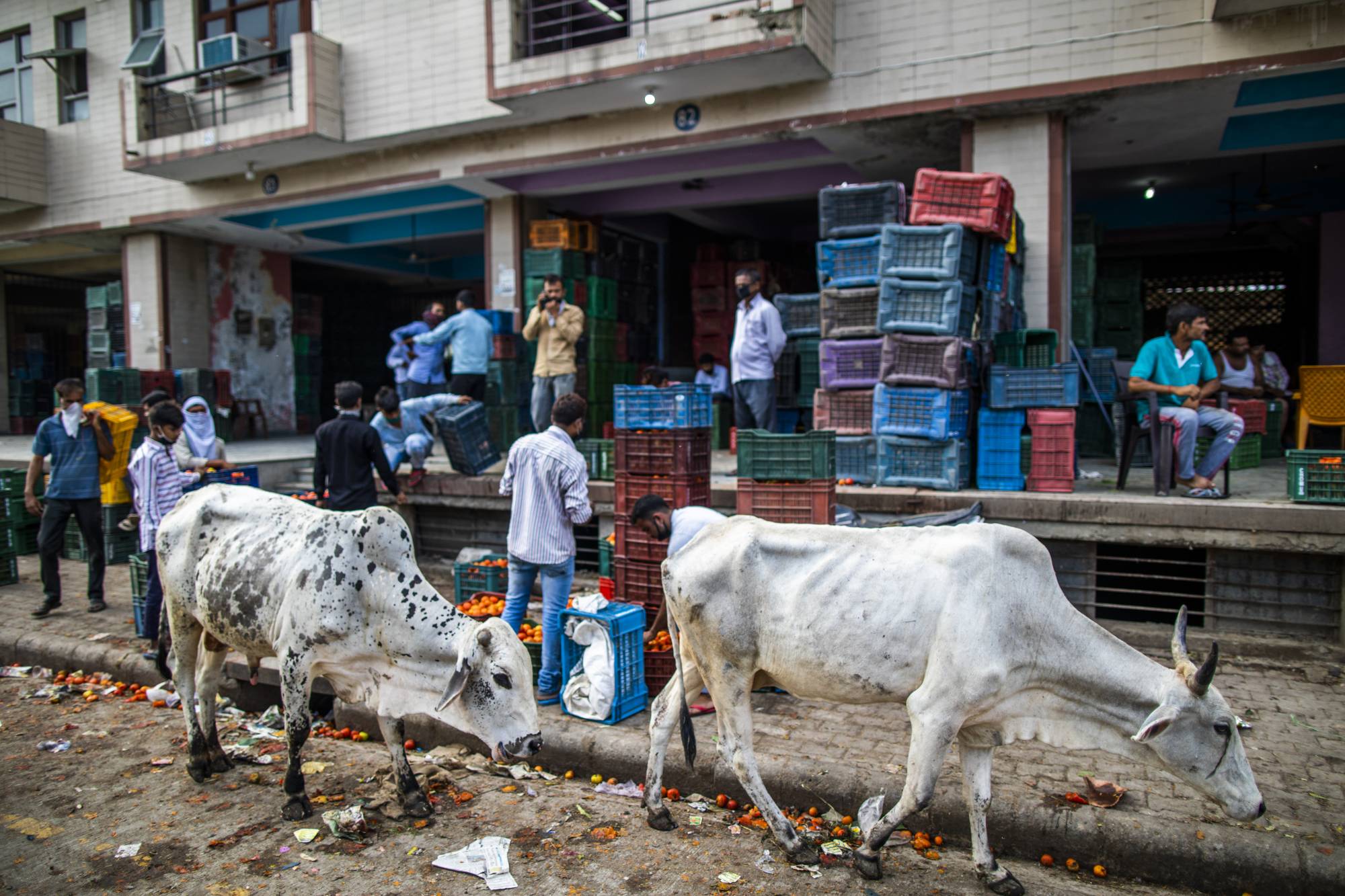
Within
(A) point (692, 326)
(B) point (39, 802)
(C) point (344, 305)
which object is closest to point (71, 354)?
(C) point (344, 305)

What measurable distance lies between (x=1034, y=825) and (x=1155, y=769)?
0.97 m

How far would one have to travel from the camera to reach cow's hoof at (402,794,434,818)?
16.0 feet

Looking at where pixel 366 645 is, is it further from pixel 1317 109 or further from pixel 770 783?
pixel 1317 109

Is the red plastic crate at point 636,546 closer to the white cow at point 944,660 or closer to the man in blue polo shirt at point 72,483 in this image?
the white cow at point 944,660

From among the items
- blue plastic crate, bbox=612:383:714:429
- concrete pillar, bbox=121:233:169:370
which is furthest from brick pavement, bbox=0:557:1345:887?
concrete pillar, bbox=121:233:169:370

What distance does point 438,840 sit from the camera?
183 inches

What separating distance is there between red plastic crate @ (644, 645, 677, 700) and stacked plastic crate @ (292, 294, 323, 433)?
16759mm

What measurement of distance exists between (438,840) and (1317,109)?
12.6 metres

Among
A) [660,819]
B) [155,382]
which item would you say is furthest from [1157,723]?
[155,382]

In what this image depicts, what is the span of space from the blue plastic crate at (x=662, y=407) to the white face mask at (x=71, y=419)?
19.0ft

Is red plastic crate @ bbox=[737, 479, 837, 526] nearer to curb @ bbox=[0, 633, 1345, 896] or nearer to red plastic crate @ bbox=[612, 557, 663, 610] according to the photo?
red plastic crate @ bbox=[612, 557, 663, 610]

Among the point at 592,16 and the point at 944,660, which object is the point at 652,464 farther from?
the point at 592,16

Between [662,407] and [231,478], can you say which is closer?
[662,407]

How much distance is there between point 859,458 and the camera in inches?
351
